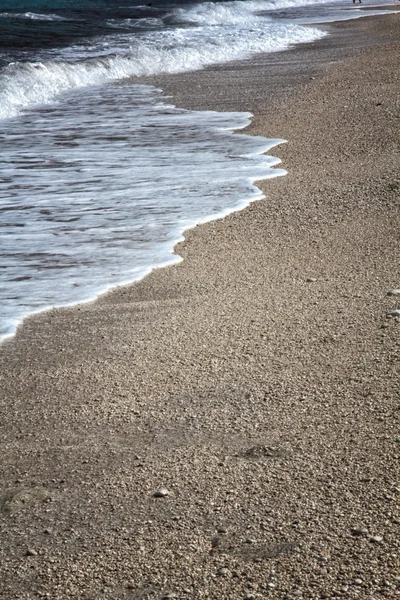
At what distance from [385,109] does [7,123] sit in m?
4.44

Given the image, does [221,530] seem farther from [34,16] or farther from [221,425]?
[34,16]

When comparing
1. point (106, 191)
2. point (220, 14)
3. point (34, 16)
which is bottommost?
point (106, 191)

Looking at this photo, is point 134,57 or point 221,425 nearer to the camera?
point 221,425

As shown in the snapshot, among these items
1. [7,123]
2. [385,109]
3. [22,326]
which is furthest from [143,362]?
[7,123]

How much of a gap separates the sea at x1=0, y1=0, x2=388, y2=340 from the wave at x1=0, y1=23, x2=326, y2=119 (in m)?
0.03

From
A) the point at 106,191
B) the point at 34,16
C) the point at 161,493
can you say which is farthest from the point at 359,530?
the point at 34,16

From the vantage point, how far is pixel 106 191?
6504 mm

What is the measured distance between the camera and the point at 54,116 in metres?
10.6

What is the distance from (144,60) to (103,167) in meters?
8.90

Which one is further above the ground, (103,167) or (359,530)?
(103,167)

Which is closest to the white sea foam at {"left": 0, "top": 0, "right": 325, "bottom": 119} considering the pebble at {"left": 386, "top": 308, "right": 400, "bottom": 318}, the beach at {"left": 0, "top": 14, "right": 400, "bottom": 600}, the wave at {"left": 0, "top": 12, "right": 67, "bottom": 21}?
the wave at {"left": 0, "top": 12, "right": 67, "bottom": 21}

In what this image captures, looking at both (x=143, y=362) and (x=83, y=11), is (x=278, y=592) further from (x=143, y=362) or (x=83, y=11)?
(x=83, y=11)

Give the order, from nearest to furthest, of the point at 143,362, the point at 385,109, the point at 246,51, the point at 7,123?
the point at 143,362 < the point at 385,109 < the point at 7,123 < the point at 246,51

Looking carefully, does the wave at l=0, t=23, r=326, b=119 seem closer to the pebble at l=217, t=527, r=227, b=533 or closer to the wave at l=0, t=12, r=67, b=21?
the wave at l=0, t=12, r=67, b=21
